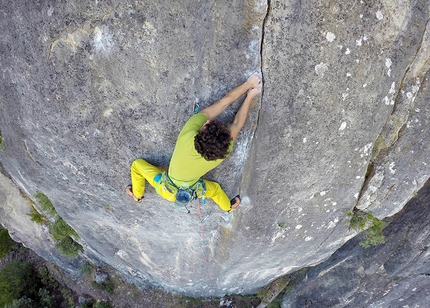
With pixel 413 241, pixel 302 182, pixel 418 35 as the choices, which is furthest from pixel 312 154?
pixel 413 241

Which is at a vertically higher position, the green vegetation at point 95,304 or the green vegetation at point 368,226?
the green vegetation at point 95,304

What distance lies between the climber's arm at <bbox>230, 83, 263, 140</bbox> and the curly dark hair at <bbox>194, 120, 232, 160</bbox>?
0.40 m

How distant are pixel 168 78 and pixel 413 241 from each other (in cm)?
607

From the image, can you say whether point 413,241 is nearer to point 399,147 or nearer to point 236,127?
point 399,147

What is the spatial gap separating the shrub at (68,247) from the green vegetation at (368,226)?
7.32 meters

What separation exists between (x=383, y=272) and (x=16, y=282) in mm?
11414

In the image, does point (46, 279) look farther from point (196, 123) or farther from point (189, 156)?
point (196, 123)

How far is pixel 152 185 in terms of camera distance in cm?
451

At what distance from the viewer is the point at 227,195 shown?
4.96m

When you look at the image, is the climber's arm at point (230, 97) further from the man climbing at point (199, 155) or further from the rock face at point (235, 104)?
the rock face at point (235, 104)

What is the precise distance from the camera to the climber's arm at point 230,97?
3.79 meters

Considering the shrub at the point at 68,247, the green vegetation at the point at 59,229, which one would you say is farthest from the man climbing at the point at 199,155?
the shrub at the point at 68,247

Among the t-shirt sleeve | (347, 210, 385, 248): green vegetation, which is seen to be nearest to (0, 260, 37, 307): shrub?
the t-shirt sleeve

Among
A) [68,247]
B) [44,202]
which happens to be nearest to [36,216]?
[68,247]
